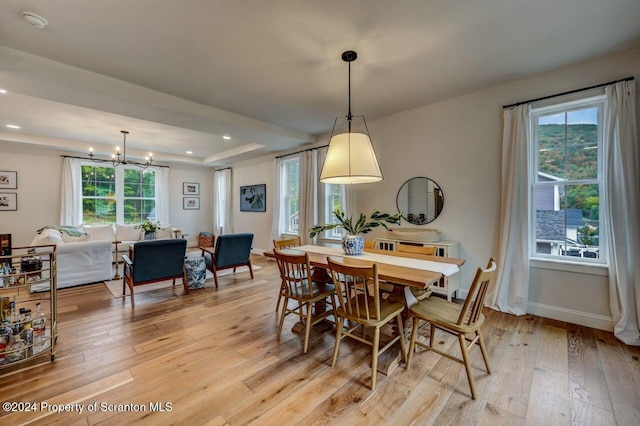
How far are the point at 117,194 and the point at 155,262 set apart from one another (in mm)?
4546

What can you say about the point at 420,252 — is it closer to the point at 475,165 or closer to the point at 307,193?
the point at 475,165

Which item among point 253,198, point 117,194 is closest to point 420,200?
point 253,198

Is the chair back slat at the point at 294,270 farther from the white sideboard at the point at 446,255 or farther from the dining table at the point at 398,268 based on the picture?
the white sideboard at the point at 446,255

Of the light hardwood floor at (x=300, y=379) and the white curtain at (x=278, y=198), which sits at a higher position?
the white curtain at (x=278, y=198)

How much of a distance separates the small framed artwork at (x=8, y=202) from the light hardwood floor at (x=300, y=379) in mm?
4557

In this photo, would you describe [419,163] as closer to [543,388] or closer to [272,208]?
[543,388]

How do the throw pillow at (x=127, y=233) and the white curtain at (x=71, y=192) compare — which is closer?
the white curtain at (x=71, y=192)

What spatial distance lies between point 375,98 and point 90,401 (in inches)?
156

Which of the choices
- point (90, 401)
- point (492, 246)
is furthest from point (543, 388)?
point (90, 401)

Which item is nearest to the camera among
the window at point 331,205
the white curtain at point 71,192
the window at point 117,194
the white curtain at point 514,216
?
the white curtain at point 514,216

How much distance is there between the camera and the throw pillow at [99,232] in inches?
222

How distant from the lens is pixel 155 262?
11.6 feet

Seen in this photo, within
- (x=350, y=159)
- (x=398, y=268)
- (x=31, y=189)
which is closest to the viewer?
(x=398, y=268)

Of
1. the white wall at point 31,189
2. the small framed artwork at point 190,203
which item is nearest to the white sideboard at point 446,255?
the small framed artwork at point 190,203
